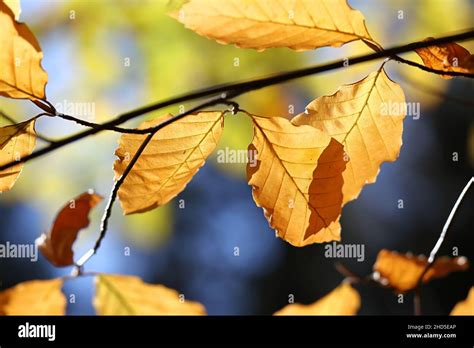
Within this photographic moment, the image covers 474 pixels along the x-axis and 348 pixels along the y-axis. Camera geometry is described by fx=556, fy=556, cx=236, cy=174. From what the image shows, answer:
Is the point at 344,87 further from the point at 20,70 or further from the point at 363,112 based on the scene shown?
the point at 20,70

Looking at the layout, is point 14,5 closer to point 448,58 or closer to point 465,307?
point 448,58

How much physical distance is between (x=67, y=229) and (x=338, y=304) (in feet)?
0.90

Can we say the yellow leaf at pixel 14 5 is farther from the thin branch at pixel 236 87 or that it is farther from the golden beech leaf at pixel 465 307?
the golden beech leaf at pixel 465 307

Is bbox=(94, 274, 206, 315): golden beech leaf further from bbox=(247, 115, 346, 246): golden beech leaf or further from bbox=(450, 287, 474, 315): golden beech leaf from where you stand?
bbox=(450, 287, 474, 315): golden beech leaf

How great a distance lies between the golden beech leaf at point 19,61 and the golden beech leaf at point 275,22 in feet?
0.31

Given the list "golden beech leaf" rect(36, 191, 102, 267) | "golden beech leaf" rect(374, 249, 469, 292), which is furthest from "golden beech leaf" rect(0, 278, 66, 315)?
"golden beech leaf" rect(374, 249, 469, 292)

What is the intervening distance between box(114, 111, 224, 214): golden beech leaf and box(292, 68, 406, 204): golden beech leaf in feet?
0.23

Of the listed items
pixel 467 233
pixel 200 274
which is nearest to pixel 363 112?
pixel 467 233

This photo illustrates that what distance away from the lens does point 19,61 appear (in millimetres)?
356

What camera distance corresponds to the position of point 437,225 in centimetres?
273

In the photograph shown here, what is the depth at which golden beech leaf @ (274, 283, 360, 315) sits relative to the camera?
544mm

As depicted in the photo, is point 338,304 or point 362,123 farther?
point 338,304

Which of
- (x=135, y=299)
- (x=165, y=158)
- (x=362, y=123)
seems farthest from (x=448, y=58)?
(x=135, y=299)
